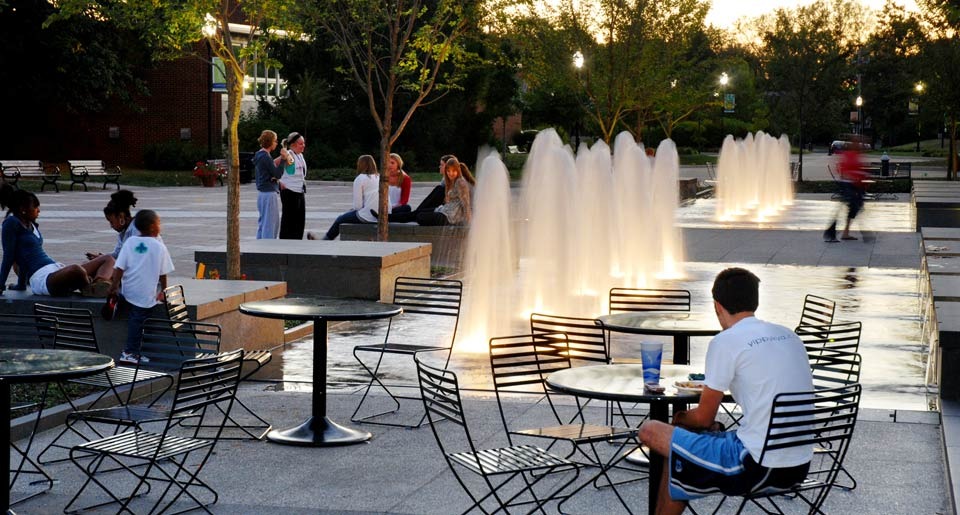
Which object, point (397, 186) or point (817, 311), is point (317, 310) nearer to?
point (817, 311)

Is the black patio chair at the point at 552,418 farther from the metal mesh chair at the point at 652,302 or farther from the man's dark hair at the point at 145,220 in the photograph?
the man's dark hair at the point at 145,220

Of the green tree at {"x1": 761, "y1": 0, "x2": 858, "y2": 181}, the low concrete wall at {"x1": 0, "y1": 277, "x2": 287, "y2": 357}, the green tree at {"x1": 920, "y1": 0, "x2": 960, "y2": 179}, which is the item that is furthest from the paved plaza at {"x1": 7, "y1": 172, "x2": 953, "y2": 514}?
the green tree at {"x1": 761, "y1": 0, "x2": 858, "y2": 181}

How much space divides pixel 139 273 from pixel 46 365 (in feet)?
12.7

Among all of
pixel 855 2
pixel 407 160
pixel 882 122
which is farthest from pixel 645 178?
pixel 882 122

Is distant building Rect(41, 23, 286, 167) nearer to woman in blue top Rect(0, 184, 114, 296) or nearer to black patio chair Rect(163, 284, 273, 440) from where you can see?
woman in blue top Rect(0, 184, 114, 296)

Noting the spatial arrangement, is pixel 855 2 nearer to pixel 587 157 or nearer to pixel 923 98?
pixel 923 98

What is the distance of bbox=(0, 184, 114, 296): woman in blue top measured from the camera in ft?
35.0

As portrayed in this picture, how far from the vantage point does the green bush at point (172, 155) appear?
5338 cm

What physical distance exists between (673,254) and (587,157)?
3214mm

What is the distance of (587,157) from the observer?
1762 cm

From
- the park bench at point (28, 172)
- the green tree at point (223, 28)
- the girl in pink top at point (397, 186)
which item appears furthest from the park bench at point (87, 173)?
the green tree at point (223, 28)

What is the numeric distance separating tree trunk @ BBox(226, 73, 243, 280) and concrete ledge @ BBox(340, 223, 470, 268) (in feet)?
17.0

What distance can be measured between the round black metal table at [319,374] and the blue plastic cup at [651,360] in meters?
2.59

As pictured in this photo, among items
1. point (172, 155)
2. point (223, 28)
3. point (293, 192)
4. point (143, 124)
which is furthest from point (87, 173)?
point (223, 28)
